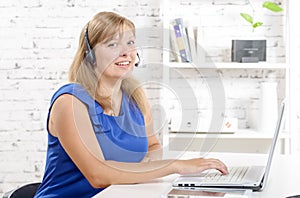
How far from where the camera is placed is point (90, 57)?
1817 mm

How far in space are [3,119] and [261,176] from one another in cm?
221

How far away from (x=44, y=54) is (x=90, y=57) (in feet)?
5.81

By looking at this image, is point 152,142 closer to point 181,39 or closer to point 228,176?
point 228,176

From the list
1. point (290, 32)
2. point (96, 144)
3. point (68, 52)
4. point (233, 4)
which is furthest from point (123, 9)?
point (96, 144)

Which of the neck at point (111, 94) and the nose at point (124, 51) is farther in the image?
the neck at point (111, 94)

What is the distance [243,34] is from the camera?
11.2 feet

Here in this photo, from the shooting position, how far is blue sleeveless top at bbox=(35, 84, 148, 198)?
5.75ft

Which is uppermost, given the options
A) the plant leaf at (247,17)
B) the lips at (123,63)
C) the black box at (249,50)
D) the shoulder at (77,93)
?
the plant leaf at (247,17)

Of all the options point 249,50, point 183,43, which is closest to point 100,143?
point 183,43

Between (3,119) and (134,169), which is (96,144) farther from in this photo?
(3,119)

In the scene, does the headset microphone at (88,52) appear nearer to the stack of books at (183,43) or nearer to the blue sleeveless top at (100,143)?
the blue sleeveless top at (100,143)

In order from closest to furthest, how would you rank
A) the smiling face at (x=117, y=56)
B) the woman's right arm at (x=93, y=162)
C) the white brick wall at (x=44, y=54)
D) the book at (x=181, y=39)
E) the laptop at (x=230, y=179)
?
the smiling face at (x=117, y=56) < the laptop at (x=230, y=179) < the woman's right arm at (x=93, y=162) < the book at (x=181, y=39) < the white brick wall at (x=44, y=54)

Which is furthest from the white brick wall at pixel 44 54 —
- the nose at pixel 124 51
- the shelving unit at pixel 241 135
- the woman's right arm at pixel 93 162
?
the nose at pixel 124 51

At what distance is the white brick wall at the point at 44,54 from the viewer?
3416 millimetres
